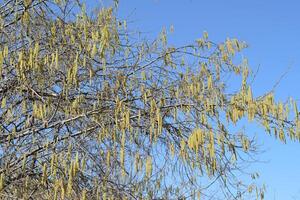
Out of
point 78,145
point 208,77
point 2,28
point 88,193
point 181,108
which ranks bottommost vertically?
point 88,193

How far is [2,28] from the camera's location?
3.86 m

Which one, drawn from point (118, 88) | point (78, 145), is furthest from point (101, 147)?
point (118, 88)

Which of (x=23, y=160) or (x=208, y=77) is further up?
(x=208, y=77)

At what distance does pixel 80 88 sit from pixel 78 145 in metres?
0.54

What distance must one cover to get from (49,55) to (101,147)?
0.76m

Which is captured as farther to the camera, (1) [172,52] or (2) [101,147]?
(1) [172,52]

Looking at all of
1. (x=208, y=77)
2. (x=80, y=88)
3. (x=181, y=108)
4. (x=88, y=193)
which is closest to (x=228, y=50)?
(x=208, y=77)

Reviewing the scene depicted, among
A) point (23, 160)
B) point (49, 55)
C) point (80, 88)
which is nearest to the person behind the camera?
point (23, 160)

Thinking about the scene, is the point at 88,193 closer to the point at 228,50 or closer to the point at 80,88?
the point at 80,88

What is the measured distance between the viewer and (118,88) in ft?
13.0

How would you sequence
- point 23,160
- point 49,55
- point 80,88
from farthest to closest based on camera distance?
point 80,88
point 49,55
point 23,160

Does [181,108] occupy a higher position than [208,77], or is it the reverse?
[208,77]

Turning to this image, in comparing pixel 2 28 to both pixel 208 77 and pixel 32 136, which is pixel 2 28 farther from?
pixel 208 77

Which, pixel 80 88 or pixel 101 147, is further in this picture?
pixel 80 88
